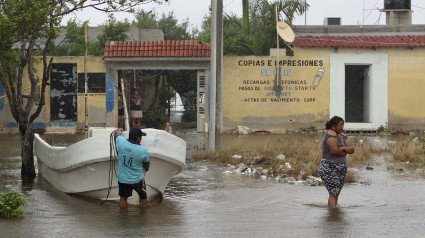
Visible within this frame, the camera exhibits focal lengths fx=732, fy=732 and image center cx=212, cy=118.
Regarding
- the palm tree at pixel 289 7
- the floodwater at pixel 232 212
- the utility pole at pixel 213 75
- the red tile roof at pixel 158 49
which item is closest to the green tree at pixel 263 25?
the palm tree at pixel 289 7

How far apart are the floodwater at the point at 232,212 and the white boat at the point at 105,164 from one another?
225 millimetres

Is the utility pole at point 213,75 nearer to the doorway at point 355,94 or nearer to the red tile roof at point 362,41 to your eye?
the red tile roof at point 362,41

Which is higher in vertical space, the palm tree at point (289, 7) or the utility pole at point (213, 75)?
the palm tree at point (289, 7)

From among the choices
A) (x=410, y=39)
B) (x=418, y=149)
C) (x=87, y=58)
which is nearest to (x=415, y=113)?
(x=410, y=39)

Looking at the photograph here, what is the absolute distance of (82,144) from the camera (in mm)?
11820

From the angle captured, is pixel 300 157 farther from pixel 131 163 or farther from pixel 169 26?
pixel 169 26

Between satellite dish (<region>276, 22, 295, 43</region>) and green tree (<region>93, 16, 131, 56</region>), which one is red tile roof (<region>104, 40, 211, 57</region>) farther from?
green tree (<region>93, 16, 131, 56</region>)

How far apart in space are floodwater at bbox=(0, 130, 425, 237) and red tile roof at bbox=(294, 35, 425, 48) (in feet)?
42.9

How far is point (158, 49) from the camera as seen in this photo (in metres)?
27.2

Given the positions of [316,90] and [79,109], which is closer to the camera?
[79,109]

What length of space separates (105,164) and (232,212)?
2.19 meters

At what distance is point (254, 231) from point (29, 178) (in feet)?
23.3

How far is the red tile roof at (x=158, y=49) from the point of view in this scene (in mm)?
26922

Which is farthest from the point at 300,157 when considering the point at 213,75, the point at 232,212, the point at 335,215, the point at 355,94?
the point at 355,94
